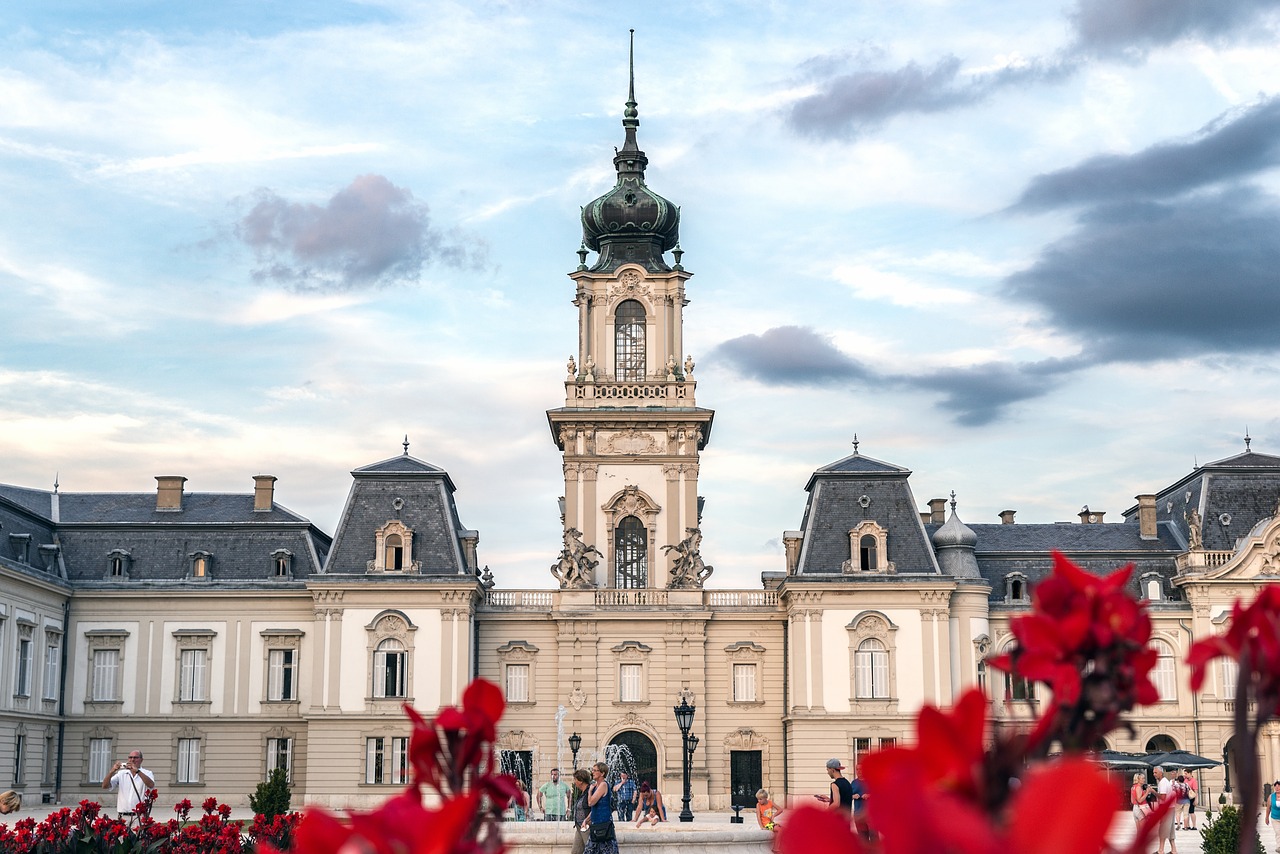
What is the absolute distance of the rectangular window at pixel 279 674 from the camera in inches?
2197

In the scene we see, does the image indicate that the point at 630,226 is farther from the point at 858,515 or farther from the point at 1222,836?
the point at 1222,836

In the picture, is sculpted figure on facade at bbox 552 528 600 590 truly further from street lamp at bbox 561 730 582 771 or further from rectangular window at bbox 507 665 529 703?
street lamp at bbox 561 730 582 771

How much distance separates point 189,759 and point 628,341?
22656 millimetres

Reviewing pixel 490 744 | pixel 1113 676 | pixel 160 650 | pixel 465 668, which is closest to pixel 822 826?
pixel 1113 676

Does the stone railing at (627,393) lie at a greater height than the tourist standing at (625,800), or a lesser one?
greater

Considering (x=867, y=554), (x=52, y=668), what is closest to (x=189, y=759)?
(x=52, y=668)

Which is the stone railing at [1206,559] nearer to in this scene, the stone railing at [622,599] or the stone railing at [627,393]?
the stone railing at [622,599]

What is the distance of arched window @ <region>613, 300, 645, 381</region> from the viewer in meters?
59.8

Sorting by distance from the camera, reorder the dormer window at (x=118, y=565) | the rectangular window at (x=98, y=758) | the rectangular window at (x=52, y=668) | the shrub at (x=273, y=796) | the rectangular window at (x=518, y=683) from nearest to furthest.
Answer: the shrub at (x=273, y=796) < the rectangular window at (x=52, y=668) < the rectangular window at (x=98, y=758) < the rectangular window at (x=518, y=683) < the dormer window at (x=118, y=565)

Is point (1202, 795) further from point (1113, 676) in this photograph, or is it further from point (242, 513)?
point (1113, 676)

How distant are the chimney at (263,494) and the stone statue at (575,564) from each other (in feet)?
39.8

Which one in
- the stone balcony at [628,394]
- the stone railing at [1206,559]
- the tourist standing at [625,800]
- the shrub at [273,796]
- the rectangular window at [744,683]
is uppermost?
the stone balcony at [628,394]

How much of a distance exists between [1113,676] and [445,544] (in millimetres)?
52341

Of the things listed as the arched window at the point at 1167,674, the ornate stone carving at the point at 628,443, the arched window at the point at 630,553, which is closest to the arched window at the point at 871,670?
the arched window at the point at 630,553
